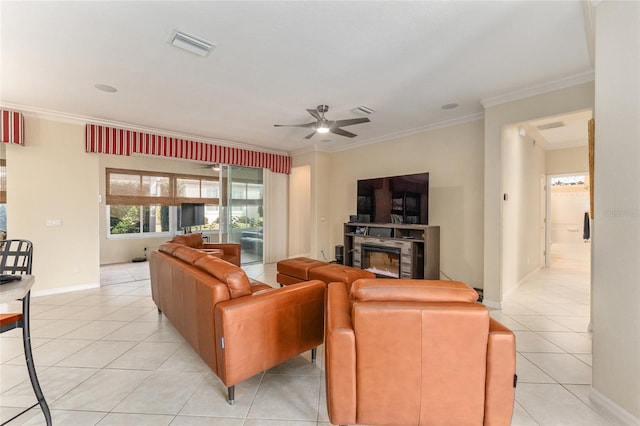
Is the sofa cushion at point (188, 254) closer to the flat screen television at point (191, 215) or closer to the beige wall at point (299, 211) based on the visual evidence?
the beige wall at point (299, 211)

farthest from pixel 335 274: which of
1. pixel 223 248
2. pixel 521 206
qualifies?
pixel 521 206

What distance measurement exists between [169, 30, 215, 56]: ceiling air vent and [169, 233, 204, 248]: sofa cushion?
2.98 meters

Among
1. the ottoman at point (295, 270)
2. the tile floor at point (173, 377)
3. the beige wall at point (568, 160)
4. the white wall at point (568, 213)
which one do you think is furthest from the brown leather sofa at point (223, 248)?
the white wall at point (568, 213)

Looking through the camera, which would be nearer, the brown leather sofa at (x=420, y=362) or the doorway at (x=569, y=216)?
the brown leather sofa at (x=420, y=362)

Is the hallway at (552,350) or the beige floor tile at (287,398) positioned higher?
the hallway at (552,350)

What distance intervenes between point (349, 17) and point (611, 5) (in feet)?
5.46

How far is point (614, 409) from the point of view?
170 centimetres

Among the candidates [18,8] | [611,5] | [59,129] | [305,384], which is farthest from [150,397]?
[59,129]

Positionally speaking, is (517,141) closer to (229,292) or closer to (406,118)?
(406,118)

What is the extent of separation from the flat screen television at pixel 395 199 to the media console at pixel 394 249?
0.55 feet

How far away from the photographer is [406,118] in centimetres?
434

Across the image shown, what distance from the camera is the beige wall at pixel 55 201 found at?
12.7 feet

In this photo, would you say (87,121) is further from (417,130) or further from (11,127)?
(417,130)

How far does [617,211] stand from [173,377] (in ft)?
10.7
